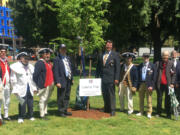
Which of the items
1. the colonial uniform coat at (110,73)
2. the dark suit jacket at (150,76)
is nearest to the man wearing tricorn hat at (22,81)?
the colonial uniform coat at (110,73)

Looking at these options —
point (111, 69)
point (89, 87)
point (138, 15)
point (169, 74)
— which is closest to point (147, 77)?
point (169, 74)

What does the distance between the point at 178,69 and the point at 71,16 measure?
3883mm

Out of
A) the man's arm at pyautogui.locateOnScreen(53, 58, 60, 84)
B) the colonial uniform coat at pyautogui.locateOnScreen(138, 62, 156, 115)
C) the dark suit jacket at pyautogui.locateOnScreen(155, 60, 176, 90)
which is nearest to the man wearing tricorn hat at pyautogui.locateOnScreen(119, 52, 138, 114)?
the colonial uniform coat at pyautogui.locateOnScreen(138, 62, 156, 115)

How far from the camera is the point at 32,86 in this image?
688 cm

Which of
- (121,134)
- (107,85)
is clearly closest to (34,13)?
(107,85)

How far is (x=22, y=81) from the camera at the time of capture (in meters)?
6.74

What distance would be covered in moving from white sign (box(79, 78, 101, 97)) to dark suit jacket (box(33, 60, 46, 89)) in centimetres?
124

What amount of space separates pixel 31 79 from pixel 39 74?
265 millimetres

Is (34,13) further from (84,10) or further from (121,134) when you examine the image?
(121,134)

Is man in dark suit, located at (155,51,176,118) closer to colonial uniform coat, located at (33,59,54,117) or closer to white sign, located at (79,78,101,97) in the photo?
white sign, located at (79,78,101,97)

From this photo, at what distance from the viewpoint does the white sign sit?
7.62 m

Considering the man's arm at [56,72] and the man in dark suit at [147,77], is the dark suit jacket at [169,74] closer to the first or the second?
the man in dark suit at [147,77]

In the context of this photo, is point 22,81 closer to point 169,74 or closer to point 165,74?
point 165,74

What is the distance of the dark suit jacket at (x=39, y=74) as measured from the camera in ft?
22.7
